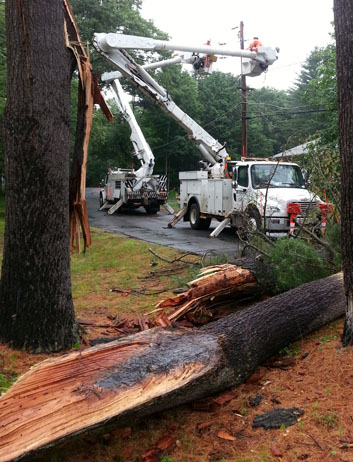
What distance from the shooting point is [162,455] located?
9.77ft

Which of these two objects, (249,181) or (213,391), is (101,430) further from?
(249,181)

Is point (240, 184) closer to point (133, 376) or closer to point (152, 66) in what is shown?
point (152, 66)

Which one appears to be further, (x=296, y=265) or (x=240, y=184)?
(x=240, y=184)

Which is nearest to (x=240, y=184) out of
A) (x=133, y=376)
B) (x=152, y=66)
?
(x=152, y=66)

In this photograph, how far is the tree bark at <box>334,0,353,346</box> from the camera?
3.66 metres

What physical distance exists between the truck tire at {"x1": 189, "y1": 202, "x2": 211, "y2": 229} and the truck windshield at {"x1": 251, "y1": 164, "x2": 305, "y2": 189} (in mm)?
3071

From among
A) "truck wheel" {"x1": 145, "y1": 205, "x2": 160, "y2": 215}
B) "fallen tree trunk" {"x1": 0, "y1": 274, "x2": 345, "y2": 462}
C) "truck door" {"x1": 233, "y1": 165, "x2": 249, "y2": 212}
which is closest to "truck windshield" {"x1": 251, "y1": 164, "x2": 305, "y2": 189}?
"truck door" {"x1": 233, "y1": 165, "x2": 249, "y2": 212}

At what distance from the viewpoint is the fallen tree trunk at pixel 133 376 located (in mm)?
2779

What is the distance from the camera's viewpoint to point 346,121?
370 centimetres

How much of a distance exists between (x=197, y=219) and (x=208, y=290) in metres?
10.4

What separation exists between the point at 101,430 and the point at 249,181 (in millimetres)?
11007

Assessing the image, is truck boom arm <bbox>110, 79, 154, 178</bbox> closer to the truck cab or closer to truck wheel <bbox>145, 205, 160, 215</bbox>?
truck wheel <bbox>145, 205, 160, 215</bbox>

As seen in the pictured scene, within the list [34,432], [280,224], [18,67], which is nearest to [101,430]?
[34,432]

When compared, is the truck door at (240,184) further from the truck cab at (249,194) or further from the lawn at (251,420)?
the lawn at (251,420)
